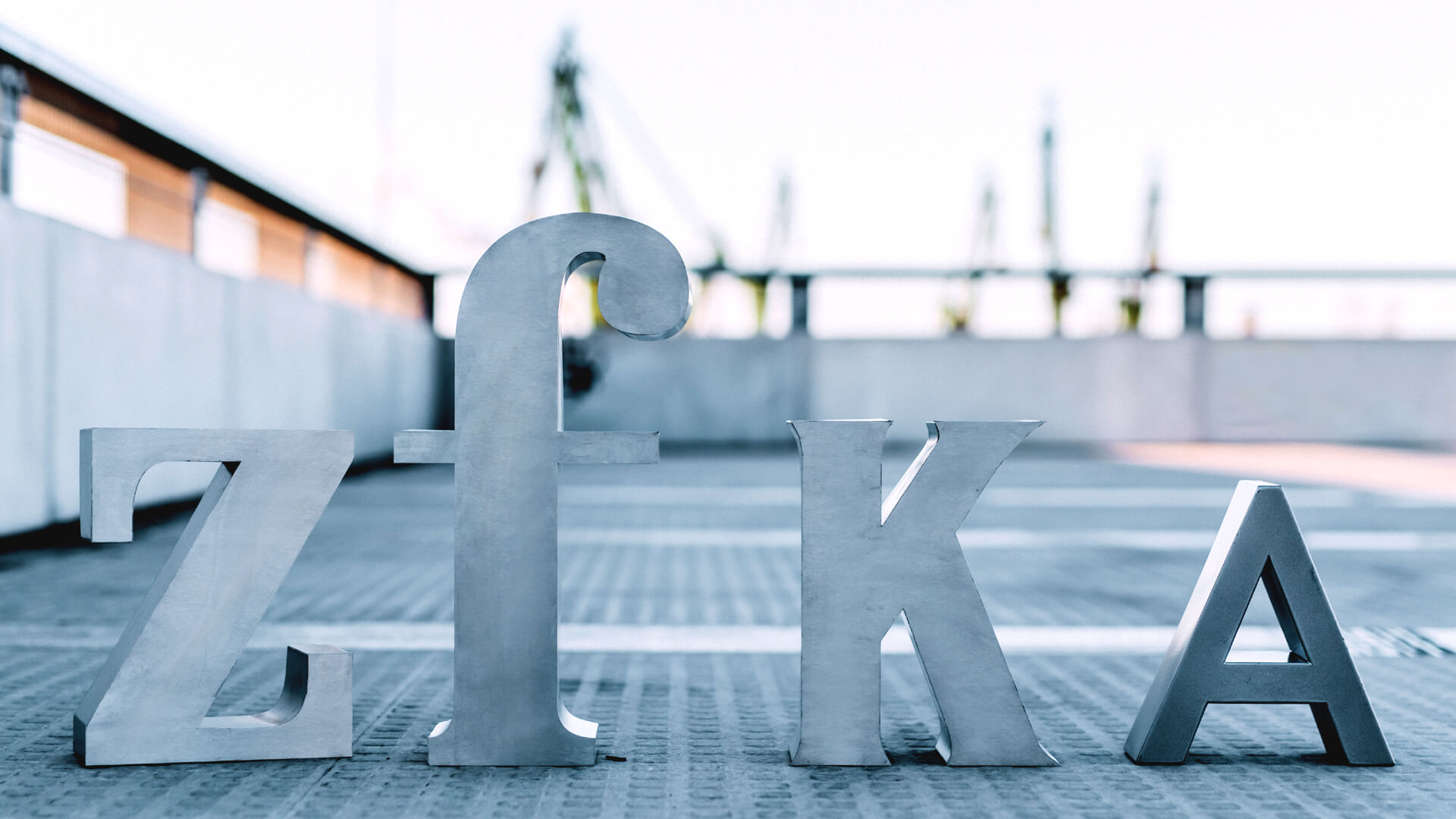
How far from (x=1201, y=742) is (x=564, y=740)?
3.56ft

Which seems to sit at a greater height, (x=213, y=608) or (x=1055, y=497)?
(x=213, y=608)

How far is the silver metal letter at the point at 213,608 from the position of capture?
1392mm

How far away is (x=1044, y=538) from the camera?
12.8 ft

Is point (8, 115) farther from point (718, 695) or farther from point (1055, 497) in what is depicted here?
point (1055, 497)

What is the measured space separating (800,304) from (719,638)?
7247 millimetres

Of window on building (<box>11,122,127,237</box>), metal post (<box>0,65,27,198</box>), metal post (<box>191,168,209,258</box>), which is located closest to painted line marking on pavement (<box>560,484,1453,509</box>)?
metal post (<box>191,168,209,258</box>)

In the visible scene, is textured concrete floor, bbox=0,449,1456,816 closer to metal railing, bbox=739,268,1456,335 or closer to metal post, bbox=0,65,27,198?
metal post, bbox=0,65,27,198

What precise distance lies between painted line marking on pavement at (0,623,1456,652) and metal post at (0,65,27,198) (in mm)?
2068

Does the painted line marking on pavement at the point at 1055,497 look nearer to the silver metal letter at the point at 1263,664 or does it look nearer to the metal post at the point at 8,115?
the metal post at the point at 8,115

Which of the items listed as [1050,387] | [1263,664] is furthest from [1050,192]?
[1263,664]

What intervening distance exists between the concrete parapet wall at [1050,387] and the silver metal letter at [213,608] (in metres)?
7.28

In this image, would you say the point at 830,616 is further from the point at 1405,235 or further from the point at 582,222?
the point at 1405,235

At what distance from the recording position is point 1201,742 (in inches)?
60.9

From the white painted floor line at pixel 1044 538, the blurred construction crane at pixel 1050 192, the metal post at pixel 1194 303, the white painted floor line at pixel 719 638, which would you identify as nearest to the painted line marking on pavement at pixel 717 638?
the white painted floor line at pixel 719 638
